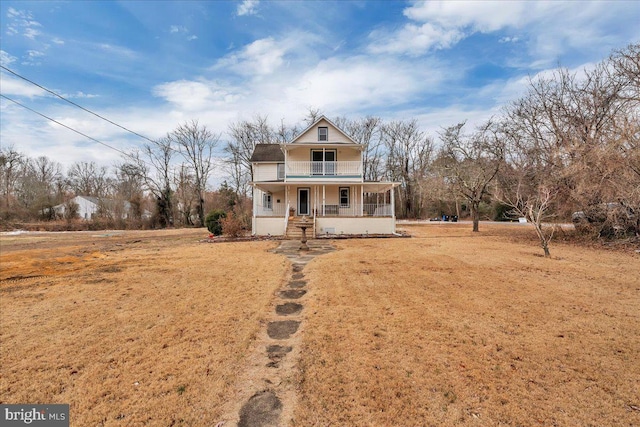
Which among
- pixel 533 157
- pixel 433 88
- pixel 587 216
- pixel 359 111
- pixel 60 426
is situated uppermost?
pixel 359 111

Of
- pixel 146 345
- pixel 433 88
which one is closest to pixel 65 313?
pixel 146 345

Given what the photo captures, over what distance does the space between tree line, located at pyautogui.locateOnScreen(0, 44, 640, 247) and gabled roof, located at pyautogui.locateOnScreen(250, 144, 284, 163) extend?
18.3ft

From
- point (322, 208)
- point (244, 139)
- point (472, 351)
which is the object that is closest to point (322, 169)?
point (322, 208)

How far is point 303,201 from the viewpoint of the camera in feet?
71.6

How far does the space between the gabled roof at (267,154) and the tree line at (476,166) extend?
5569 mm

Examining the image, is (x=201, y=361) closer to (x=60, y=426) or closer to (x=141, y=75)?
(x=60, y=426)

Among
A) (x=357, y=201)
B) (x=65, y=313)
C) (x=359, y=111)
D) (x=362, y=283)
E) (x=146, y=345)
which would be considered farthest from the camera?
(x=359, y=111)

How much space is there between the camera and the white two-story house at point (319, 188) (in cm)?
1873

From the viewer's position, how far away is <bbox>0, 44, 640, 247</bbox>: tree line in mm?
12898

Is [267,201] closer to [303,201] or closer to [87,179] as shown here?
[303,201]

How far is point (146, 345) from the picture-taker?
4008mm

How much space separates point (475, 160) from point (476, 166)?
514mm

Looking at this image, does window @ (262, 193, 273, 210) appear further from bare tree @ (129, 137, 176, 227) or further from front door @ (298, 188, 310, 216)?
bare tree @ (129, 137, 176, 227)

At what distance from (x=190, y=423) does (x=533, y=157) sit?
22.0 meters
